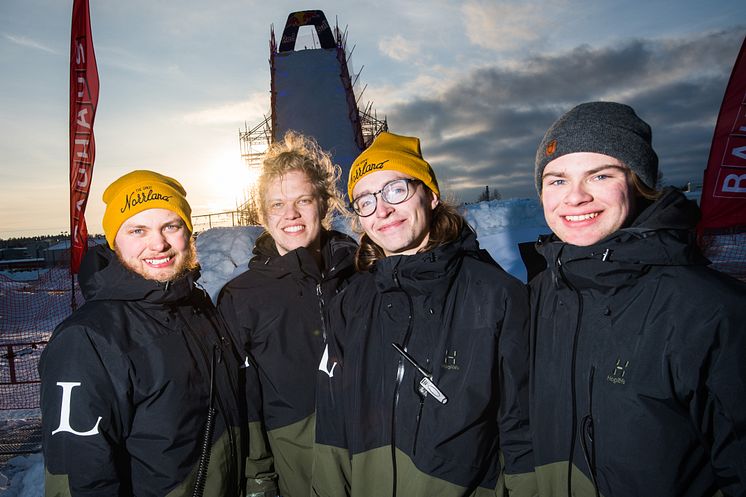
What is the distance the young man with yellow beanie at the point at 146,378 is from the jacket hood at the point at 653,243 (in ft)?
5.86

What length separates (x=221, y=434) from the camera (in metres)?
2.08

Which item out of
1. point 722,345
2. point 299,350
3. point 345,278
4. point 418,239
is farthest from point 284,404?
point 722,345

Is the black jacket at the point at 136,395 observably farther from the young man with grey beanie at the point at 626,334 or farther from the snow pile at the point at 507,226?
the snow pile at the point at 507,226

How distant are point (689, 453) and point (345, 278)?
1866mm

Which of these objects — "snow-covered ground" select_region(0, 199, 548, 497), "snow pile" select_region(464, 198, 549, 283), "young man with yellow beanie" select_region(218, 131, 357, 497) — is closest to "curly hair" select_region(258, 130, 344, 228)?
"young man with yellow beanie" select_region(218, 131, 357, 497)

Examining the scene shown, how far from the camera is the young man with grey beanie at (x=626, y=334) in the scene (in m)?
1.32

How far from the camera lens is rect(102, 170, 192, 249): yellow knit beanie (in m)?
2.11

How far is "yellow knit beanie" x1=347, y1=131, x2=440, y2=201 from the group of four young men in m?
0.01

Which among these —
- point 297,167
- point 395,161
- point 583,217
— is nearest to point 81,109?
point 297,167

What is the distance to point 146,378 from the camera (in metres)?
1.85

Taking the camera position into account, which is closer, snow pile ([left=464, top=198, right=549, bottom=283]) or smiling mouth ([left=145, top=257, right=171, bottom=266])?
smiling mouth ([left=145, top=257, right=171, bottom=266])

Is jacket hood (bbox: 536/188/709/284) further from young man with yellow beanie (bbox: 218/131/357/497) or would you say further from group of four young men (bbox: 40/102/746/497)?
young man with yellow beanie (bbox: 218/131/357/497)

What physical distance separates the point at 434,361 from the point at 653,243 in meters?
0.92

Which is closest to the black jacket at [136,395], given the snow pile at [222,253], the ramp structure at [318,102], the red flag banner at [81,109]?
the red flag banner at [81,109]
